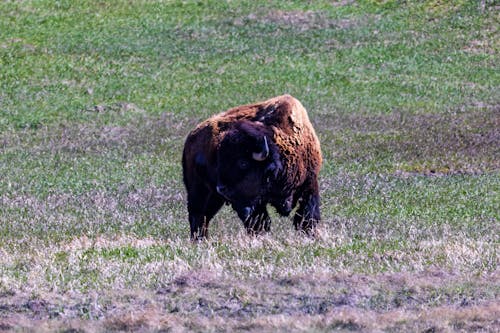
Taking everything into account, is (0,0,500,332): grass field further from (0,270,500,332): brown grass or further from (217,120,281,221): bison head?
(217,120,281,221): bison head

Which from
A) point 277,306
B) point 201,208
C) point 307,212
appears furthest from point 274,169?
point 277,306

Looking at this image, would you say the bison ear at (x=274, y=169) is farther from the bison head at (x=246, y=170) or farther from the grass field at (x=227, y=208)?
the grass field at (x=227, y=208)

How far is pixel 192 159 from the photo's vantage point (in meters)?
14.9

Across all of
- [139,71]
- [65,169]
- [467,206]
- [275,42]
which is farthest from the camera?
[275,42]

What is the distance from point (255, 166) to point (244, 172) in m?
0.16

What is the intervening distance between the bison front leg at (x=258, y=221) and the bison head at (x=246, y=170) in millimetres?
400

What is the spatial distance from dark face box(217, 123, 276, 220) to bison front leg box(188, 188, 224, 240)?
3.78 ft

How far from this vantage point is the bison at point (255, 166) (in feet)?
44.8

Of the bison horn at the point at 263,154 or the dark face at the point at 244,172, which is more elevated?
the bison horn at the point at 263,154

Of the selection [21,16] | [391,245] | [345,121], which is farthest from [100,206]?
[21,16]

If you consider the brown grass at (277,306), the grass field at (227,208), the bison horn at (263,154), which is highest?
the brown grass at (277,306)

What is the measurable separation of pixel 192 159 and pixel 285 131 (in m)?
1.56

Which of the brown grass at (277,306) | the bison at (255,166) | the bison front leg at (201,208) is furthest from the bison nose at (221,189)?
the brown grass at (277,306)

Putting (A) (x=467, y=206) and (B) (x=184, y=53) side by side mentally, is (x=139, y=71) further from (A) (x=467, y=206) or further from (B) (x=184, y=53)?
(A) (x=467, y=206)
